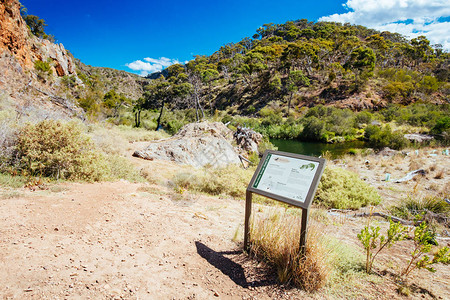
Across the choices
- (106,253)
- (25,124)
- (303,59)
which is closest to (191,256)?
(106,253)

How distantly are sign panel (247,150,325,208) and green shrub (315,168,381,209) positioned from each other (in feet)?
14.7

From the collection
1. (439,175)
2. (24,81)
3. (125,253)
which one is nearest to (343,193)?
(439,175)

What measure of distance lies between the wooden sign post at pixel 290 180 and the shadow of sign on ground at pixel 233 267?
29 centimetres

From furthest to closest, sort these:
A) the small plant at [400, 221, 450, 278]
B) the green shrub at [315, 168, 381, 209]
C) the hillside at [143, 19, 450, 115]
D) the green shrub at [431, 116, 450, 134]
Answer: the hillside at [143, 19, 450, 115] → the green shrub at [431, 116, 450, 134] → the green shrub at [315, 168, 381, 209] → the small plant at [400, 221, 450, 278]

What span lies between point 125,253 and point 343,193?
6392mm

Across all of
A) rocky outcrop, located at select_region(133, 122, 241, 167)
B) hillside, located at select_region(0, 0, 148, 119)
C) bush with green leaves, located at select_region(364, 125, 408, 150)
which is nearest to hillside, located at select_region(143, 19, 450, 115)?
hillside, located at select_region(0, 0, 148, 119)

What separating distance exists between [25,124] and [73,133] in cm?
103

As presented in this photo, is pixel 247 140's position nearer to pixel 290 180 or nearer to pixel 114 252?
pixel 290 180

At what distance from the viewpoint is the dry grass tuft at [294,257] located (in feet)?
8.44

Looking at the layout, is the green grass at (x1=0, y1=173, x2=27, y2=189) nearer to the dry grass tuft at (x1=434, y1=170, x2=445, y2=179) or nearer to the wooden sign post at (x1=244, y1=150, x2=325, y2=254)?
the wooden sign post at (x1=244, y1=150, x2=325, y2=254)

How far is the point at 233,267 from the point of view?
290 cm

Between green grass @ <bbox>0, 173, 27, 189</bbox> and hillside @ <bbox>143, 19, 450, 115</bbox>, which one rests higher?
hillside @ <bbox>143, 19, 450, 115</bbox>

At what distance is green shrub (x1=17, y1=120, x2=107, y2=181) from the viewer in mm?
5094

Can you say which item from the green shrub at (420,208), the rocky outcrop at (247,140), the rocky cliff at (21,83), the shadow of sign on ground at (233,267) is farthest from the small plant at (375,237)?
the rocky outcrop at (247,140)
